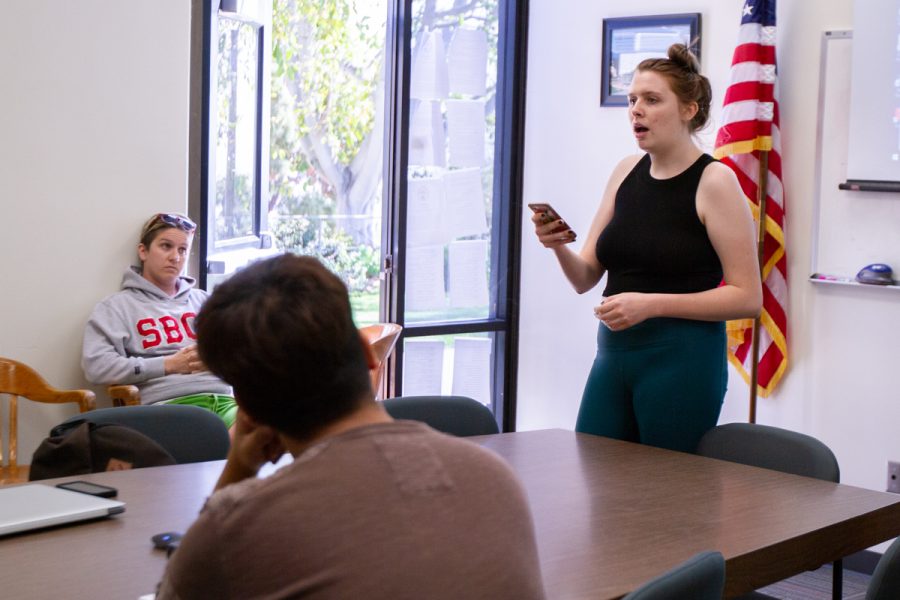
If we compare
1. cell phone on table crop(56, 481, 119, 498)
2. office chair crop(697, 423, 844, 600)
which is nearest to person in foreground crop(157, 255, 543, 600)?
cell phone on table crop(56, 481, 119, 498)

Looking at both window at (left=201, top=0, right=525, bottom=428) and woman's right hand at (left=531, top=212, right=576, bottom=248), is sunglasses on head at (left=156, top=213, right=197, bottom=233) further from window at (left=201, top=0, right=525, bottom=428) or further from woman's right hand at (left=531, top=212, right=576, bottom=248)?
woman's right hand at (left=531, top=212, right=576, bottom=248)

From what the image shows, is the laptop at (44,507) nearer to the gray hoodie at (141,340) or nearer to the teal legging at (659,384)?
the teal legging at (659,384)

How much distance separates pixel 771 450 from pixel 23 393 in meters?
2.51

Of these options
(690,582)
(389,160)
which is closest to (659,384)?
(690,582)

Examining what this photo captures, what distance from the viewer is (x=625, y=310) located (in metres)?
2.86

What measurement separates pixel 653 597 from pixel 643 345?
158cm

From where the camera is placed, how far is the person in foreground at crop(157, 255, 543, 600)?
3.80 ft

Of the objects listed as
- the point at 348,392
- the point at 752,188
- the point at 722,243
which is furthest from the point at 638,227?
the point at 348,392

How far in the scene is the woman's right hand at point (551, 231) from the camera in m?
3.12

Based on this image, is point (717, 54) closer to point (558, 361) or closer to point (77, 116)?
point (558, 361)

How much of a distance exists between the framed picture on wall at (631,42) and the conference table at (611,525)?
109 inches

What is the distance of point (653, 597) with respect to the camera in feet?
4.67

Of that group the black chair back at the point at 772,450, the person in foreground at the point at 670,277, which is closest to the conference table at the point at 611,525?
the black chair back at the point at 772,450

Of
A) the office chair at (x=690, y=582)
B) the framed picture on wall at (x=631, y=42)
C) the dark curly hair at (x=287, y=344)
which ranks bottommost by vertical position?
the office chair at (x=690, y=582)
